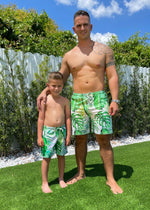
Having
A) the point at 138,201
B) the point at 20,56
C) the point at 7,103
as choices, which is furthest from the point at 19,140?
the point at 138,201

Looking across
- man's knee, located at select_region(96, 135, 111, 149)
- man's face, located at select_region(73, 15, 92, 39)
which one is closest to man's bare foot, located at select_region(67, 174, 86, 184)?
man's knee, located at select_region(96, 135, 111, 149)

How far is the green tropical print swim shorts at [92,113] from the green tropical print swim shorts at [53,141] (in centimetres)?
21

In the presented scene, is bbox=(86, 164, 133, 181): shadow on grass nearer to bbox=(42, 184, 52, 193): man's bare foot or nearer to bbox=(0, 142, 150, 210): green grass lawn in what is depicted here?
bbox=(0, 142, 150, 210): green grass lawn

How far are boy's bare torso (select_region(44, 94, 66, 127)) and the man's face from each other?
0.87 meters

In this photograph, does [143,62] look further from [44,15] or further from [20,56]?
[20,56]

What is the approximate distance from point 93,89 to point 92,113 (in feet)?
0.98

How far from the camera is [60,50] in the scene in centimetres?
622

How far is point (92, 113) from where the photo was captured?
96.3 inches

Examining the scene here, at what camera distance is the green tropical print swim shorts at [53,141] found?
2.38 metres

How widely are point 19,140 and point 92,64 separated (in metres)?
2.94

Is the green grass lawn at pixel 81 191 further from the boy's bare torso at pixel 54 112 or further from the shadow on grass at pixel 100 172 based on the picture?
the boy's bare torso at pixel 54 112

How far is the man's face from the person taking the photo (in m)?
2.37

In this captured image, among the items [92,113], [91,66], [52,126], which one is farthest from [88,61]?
[52,126]

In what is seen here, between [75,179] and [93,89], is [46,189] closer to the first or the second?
[75,179]
